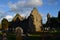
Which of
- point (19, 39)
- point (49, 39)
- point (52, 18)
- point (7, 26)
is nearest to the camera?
point (19, 39)

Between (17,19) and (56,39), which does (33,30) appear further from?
(56,39)

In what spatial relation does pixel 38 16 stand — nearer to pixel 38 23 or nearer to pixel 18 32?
pixel 38 23

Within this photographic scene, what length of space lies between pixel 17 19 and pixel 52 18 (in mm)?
14938

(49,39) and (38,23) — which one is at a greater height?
(38,23)

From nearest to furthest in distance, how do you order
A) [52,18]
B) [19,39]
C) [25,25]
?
[19,39]
[25,25]
[52,18]

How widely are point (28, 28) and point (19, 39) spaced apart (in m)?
44.4

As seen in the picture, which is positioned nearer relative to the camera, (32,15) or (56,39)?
(56,39)

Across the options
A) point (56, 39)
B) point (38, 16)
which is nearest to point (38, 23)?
point (38, 16)

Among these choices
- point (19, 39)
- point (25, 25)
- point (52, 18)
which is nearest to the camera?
point (19, 39)

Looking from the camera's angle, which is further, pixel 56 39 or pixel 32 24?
pixel 32 24

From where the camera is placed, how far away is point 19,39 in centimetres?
2989

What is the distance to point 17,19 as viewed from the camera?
84688 mm

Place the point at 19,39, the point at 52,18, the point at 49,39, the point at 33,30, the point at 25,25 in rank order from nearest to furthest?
the point at 19,39
the point at 49,39
the point at 33,30
the point at 25,25
the point at 52,18

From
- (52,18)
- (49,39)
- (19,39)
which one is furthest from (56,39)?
(52,18)
